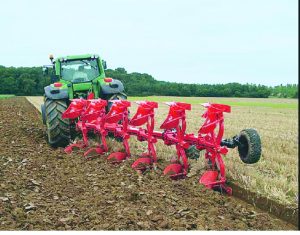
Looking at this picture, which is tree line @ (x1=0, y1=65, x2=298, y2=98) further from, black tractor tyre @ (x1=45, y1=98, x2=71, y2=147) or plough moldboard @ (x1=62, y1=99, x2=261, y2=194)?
plough moldboard @ (x1=62, y1=99, x2=261, y2=194)

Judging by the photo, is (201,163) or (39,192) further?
(201,163)

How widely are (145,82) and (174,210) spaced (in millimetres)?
40206

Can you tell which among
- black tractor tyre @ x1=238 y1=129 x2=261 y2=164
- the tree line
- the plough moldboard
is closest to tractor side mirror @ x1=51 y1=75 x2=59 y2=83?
the plough moldboard

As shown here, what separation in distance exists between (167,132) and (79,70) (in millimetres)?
4252

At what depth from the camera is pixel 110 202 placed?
4750 mm

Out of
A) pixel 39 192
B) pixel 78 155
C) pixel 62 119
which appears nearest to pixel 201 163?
pixel 39 192

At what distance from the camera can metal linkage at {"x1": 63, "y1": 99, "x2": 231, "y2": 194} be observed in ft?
17.6

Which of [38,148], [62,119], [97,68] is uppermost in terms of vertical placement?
[97,68]

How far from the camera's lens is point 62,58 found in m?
10.0

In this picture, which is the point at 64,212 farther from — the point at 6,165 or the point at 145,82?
the point at 145,82

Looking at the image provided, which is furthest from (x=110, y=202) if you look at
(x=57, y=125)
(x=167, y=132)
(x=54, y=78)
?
(x=54, y=78)

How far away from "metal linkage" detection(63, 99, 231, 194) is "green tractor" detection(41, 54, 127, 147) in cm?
36

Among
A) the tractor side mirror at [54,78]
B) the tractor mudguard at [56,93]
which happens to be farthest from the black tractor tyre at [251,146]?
the tractor side mirror at [54,78]

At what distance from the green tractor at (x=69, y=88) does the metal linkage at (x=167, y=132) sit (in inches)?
14.4
